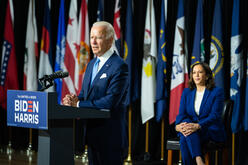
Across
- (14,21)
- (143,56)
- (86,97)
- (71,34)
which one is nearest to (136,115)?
(143,56)

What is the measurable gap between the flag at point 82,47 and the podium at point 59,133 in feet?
12.0

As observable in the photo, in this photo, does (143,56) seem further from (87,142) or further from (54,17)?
(87,142)

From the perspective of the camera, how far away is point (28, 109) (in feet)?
6.30

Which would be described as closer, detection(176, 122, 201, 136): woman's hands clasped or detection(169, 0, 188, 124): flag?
detection(176, 122, 201, 136): woman's hands clasped

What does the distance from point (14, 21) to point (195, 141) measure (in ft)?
13.3

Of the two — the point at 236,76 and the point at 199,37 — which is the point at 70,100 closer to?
the point at 236,76

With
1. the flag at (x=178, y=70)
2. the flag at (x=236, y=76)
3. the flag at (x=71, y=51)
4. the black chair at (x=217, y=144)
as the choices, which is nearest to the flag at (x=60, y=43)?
the flag at (x=71, y=51)

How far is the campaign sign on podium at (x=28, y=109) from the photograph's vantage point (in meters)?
1.87

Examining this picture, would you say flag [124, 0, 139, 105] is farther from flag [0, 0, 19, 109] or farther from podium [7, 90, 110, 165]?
podium [7, 90, 110, 165]

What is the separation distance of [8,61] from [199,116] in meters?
3.31

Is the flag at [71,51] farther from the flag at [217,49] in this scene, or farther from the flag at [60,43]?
the flag at [217,49]

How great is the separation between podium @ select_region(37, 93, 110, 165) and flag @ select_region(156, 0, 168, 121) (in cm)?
321

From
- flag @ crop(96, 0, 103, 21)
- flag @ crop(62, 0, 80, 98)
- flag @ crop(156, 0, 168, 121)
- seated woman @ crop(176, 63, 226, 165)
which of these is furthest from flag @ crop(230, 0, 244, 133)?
flag @ crop(62, 0, 80, 98)

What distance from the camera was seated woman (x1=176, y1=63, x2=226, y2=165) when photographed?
392cm
